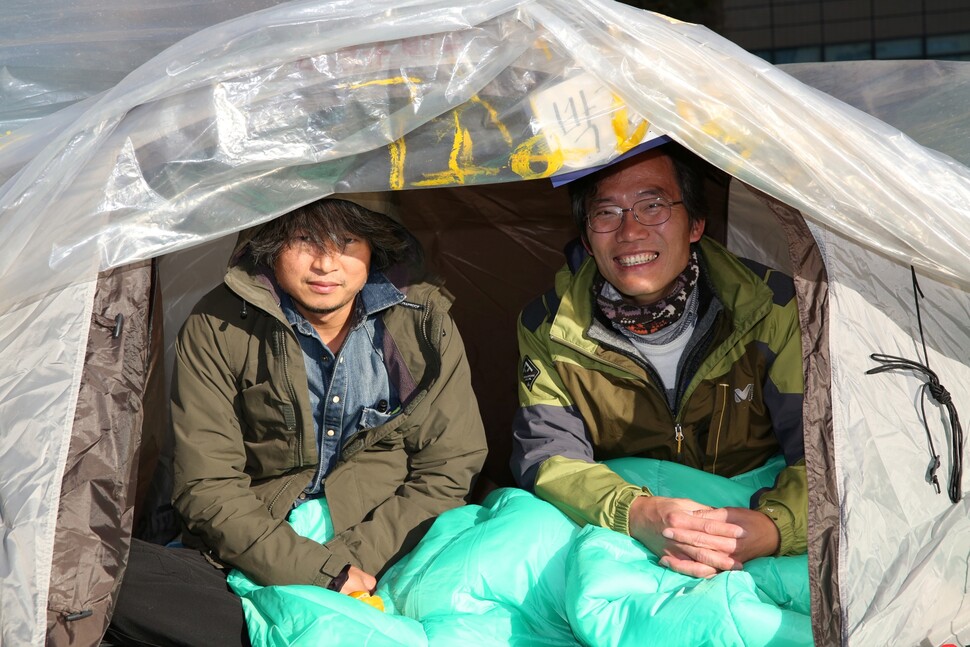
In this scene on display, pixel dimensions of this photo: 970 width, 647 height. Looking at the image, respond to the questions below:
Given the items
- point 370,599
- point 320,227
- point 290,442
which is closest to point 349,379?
point 290,442

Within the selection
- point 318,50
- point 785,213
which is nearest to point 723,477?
point 785,213

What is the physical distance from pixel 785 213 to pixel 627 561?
0.60 metres

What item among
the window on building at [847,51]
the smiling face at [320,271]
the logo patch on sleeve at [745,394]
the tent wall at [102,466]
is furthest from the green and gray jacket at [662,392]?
the window on building at [847,51]

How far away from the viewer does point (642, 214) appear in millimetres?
1850

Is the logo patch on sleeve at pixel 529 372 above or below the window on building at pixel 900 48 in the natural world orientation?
below

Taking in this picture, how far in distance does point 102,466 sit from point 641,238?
95cm

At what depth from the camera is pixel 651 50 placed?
152 cm

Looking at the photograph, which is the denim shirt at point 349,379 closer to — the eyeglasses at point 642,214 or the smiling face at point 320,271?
the smiling face at point 320,271

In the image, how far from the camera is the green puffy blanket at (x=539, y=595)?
4.78 feet

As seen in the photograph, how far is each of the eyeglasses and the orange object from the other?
2.41ft

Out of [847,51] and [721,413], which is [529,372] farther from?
[847,51]

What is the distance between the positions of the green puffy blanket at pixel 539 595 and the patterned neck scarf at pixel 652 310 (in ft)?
0.85

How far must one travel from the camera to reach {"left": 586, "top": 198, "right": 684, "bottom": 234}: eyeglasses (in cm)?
185

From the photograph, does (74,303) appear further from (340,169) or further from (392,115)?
(392,115)
